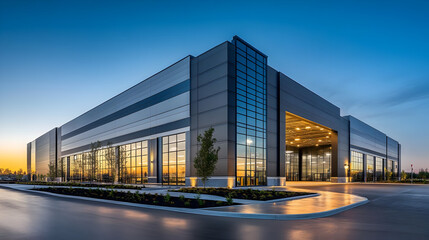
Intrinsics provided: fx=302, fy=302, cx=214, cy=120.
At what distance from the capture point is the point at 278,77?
43000 millimetres

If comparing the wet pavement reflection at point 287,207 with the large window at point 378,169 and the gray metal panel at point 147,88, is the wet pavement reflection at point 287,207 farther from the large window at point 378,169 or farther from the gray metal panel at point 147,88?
the large window at point 378,169

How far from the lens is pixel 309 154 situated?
81875 millimetres

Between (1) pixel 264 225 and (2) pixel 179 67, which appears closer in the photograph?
(1) pixel 264 225

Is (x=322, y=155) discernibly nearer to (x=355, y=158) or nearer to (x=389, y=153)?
(x=355, y=158)

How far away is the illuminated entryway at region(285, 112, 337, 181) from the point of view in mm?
64438

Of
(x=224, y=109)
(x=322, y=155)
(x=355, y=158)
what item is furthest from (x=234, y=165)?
(x=322, y=155)

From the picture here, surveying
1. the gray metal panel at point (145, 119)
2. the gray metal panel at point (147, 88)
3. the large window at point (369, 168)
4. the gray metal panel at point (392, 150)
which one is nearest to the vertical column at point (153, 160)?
the gray metal panel at point (145, 119)

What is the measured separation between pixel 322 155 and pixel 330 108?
81.9 feet

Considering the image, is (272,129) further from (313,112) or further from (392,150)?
(392,150)

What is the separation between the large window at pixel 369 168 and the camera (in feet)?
254

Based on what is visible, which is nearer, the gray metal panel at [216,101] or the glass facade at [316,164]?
the gray metal panel at [216,101]

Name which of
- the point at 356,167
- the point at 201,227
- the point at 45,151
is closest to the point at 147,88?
the point at 201,227

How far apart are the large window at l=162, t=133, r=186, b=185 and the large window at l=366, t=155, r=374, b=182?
189 feet

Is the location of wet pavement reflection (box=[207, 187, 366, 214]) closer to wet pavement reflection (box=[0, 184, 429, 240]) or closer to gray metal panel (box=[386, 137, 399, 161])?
wet pavement reflection (box=[0, 184, 429, 240])
